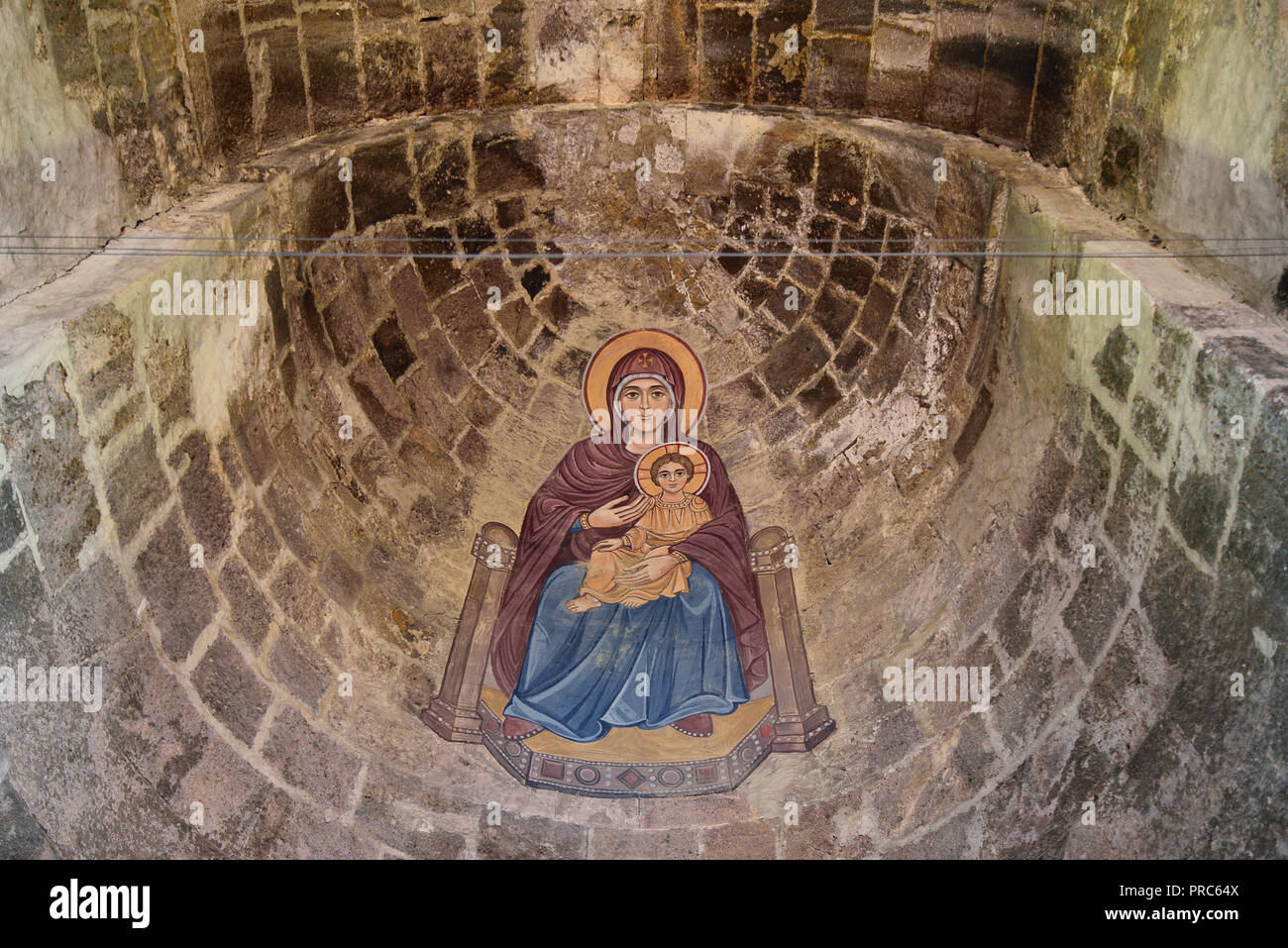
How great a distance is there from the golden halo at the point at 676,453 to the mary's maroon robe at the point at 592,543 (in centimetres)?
3

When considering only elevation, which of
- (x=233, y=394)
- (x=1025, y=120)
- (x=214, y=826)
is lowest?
(x=214, y=826)

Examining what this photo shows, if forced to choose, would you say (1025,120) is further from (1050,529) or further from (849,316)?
(1050,529)

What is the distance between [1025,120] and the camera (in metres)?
4.82

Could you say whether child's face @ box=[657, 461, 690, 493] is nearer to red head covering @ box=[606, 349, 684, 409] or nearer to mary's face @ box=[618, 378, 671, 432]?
mary's face @ box=[618, 378, 671, 432]

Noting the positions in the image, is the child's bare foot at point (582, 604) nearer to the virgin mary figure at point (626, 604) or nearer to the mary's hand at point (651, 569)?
the virgin mary figure at point (626, 604)

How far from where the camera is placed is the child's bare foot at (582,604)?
526cm

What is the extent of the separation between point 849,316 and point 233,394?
2620mm

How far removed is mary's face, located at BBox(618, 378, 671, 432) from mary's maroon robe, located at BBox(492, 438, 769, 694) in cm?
15

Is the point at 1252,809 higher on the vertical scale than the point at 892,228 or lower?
lower

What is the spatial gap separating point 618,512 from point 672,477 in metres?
0.29

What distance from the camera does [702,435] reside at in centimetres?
570

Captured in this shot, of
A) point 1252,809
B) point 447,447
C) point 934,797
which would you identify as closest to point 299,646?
point 447,447

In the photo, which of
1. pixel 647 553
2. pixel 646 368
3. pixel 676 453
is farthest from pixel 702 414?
pixel 647 553

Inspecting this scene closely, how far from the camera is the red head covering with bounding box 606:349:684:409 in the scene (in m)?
5.73
